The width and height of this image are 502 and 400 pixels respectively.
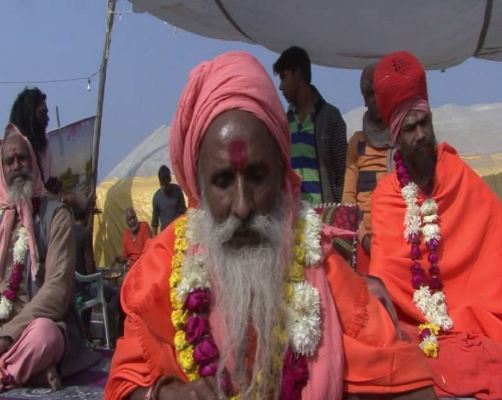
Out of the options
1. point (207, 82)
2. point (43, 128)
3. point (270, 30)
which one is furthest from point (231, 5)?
point (207, 82)

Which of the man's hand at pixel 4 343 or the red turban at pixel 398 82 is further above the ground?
the red turban at pixel 398 82

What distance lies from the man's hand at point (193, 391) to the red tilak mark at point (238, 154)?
2.02ft

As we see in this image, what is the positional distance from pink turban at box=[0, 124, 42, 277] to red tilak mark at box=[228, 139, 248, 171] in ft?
8.78

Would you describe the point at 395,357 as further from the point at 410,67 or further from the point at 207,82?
the point at 410,67

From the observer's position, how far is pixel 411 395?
7.13 feet

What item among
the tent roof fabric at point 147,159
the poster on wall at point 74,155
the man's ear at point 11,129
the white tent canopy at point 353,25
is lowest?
the tent roof fabric at point 147,159

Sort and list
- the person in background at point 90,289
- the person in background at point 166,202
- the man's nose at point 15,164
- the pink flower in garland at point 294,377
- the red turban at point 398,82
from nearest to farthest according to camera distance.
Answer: the pink flower in garland at point 294,377 → the red turban at point 398,82 → the man's nose at point 15,164 → the person in background at point 90,289 → the person in background at point 166,202

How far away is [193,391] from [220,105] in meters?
0.82

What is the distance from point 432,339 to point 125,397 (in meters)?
1.64

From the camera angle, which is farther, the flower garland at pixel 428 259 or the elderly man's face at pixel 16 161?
the elderly man's face at pixel 16 161

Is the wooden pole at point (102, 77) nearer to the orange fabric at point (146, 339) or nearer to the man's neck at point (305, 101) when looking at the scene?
the man's neck at point (305, 101)

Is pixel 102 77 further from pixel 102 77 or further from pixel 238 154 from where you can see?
pixel 238 154

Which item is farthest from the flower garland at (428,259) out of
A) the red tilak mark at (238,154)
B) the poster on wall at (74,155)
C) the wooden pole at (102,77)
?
the wooden pole at (102,77)

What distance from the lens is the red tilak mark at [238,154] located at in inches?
84.6
